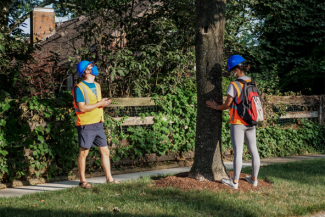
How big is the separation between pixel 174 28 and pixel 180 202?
15.4 ft

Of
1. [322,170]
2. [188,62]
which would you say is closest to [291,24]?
[188,62]

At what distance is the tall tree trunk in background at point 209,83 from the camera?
5453 mm

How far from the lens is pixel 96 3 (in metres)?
Answer: 7.76

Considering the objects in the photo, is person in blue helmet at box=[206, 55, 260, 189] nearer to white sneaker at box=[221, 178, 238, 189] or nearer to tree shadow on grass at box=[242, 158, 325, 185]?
white sneaker at box=[221, 178, 238, 189]

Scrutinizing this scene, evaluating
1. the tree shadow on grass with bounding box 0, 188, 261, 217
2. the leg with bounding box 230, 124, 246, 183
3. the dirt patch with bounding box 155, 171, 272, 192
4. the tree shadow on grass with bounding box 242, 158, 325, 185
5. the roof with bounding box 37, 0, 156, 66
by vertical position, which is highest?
the roof with bounding box 37, 0, 156, 66

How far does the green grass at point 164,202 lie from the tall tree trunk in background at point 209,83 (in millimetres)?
637

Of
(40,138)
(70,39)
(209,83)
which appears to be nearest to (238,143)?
(209,83)

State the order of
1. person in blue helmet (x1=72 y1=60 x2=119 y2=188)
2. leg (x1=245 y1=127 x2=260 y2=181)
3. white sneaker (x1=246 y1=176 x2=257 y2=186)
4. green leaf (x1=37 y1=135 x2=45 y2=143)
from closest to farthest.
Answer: leg (x1=245 y1=127 x2=260 y2=181), white sneaker (x1=246 y1=176 x2=257 y2=186), person in blue helmet (x1=72 y1=60 x2=119 y2=188), green leaf (x1=37 y1=135 x2=45 y2=143)

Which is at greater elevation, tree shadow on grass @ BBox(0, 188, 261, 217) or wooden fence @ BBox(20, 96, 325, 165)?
wooden fence @ BBox(20, 96, 325, 165)

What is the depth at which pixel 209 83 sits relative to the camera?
18.0ft

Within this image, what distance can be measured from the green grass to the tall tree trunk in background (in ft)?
2.09

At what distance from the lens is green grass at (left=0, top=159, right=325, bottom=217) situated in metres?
4.20

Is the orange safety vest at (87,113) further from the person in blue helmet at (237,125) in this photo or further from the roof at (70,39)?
the roof at (70,39)

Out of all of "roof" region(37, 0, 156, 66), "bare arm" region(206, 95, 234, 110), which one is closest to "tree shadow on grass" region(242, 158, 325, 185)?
"bare arm" region(206, 95, 234, 110)
